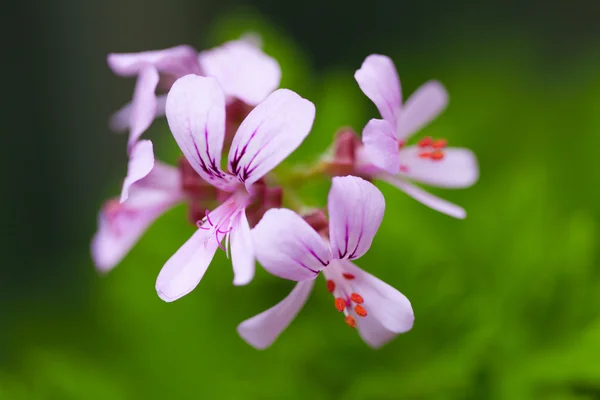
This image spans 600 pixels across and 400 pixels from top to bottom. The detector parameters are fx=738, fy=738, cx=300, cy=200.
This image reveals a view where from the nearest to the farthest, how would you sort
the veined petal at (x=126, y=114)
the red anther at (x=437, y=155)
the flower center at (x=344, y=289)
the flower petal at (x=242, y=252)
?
the flower petal at (x=242, y=252), the flower center at (x=344, y=289), the red anther at (x=437, y=155), the veined petal at (x=126, y=114)

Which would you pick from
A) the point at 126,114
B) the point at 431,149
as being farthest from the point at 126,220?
the point at 431,149

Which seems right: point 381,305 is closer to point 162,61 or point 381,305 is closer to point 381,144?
point 381,144

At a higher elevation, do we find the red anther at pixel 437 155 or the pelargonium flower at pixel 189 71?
the pelargonium flower at pixel 189 71

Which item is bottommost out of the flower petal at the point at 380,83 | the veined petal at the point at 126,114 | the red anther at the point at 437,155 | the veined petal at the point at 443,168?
the veined petal at the point at 126,114

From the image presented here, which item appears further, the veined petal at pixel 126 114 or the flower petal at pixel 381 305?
the veined petal at pixel 126 114

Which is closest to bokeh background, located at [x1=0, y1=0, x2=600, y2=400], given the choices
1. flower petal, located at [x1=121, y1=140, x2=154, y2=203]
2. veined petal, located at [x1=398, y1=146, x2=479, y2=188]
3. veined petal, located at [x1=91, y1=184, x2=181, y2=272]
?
veined petal, located at [x1=398, y1=146, x2=479, y2=188]

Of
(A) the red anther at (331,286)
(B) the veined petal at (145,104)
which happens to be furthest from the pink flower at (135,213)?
(A) the red anther at (331,286)

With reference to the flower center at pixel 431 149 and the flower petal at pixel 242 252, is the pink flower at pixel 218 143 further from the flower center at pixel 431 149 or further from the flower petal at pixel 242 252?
the flower center at pixel 431 149

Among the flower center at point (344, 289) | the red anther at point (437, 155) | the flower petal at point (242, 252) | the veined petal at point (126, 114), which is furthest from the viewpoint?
the veined petal at point (126, 114)
